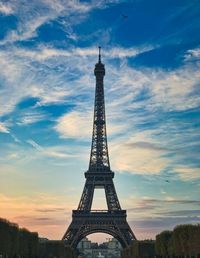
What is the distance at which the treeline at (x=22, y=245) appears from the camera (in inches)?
2486

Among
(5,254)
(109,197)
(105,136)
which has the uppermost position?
(105,136)

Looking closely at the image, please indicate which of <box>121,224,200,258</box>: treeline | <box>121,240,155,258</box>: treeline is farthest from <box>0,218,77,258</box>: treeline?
<box>121,224,200,258</box>: treeline

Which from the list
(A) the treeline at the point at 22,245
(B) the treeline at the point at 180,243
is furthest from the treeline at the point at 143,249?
(A) the treeline at the point at 22,245

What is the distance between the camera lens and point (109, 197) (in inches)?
4715

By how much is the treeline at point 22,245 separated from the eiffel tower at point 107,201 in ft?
53.0

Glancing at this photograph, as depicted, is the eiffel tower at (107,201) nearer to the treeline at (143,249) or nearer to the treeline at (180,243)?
the treeline at (143,249)

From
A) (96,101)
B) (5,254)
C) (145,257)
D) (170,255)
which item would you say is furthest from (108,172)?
(5,254)

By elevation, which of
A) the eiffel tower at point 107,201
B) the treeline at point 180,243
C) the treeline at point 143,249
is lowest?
the treeline at point 180,243

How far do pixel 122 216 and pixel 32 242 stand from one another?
1575 inches

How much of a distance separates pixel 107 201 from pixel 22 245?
47182 mm

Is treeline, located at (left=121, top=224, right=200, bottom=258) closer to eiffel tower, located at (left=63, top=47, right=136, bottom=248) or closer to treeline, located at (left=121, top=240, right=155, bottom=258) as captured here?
treeline, located at (left=121, top=240, right=155, bottom=258)

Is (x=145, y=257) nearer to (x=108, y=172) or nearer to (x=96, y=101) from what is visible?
(x=108, y=172)

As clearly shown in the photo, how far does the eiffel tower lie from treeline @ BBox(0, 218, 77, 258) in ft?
53.0

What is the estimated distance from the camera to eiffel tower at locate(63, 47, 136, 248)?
11631 centimetres
